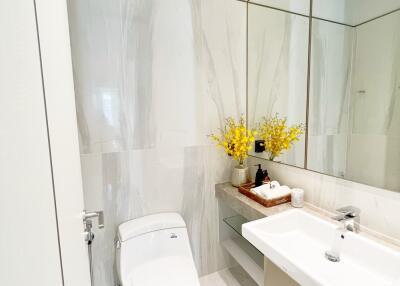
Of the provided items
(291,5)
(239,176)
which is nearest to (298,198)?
(239,176)

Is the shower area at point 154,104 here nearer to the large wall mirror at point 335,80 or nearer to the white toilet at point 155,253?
the white toilet at point 155,253

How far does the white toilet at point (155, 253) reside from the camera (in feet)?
3.86

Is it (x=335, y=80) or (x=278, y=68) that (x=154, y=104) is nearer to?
(x=278, y=68)

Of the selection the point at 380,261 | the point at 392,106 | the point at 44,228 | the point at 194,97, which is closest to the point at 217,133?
the point at 194,97

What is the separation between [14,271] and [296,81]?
159cm

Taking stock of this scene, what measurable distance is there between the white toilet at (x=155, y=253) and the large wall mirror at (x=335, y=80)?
37.0 inches

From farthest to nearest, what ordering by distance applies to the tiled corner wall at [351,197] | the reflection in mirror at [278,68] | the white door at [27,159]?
the reflection in mirror at [278,68] < the tiled corner wall at [351,197] < the white door at [27,159]

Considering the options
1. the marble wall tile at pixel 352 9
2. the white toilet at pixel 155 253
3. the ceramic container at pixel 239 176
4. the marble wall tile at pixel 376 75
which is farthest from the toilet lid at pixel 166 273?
the marble wall tile at pixel 352 9

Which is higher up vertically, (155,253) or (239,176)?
(239,176)

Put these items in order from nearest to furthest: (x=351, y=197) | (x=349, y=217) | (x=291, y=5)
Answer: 1. (x=349, y=217)
2. (x=351, y=197)
3. (x=291, y=5)

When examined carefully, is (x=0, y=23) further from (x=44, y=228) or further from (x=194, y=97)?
(x=194, y=97)

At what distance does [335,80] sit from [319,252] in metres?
0.93

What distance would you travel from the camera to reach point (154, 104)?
4.73ft

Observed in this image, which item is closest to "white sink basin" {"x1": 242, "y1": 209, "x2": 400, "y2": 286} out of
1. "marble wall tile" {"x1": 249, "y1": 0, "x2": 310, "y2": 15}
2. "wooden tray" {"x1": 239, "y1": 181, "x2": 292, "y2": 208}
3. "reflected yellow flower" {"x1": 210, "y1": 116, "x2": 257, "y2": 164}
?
"wooden tray" {"x1": 239, "y1": 181, "x2": 292, "y2": 208}
